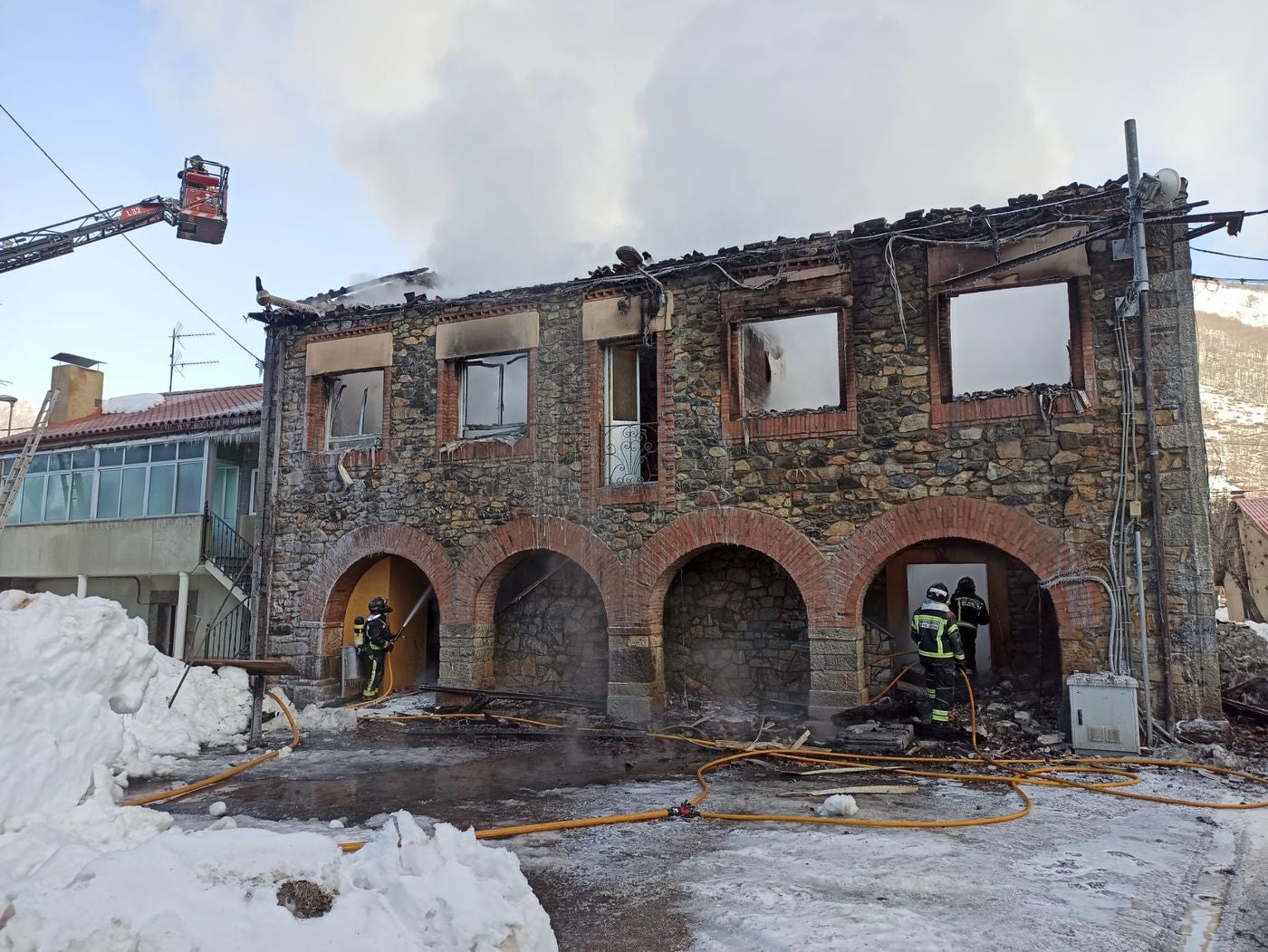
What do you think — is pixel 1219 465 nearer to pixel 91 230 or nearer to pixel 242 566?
pixel 242 566

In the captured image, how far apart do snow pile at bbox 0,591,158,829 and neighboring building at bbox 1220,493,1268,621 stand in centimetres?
1639

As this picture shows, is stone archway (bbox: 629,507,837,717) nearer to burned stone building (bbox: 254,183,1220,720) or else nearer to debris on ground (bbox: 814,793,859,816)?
burned stone building (bbox: 254,183,1220,720)

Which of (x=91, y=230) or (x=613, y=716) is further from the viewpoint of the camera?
(x=91, y=230)

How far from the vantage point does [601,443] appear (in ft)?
38.0

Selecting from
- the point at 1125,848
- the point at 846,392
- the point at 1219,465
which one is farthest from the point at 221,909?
the point at 1219,465

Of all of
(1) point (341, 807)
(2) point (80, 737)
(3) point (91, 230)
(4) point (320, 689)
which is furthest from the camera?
(3) point (91, 230)

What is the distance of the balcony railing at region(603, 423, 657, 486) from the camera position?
11609 millimetres

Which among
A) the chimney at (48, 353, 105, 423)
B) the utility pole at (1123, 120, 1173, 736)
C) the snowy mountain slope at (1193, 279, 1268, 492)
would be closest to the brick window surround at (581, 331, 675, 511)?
the utility pole at (1123, 120, 1173, 736)

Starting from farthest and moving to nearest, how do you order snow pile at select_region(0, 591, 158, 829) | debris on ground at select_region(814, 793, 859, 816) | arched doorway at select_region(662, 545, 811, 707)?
arched doorway at select_region(662, 545, 811, 707) → debris on ground at select_region(814, 793, 859, 816) → snow pile at select_region(0, 591, 158, 829)

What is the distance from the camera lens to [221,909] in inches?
120

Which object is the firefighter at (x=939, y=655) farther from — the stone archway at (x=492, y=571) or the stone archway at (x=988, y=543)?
the stone archway at (x=492, y=571)

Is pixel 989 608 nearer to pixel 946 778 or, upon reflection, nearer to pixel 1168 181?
pixel 946 778

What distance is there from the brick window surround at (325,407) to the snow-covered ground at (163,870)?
7.43 m

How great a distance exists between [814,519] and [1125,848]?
16.9 ft
